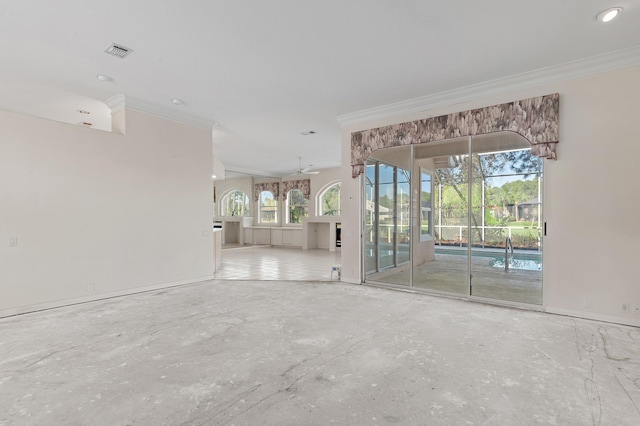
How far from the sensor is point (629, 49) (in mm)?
3453

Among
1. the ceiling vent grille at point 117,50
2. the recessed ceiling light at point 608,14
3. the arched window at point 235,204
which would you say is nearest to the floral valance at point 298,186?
the arched window at point 235,204

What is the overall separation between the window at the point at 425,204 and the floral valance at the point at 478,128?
637 millimetres

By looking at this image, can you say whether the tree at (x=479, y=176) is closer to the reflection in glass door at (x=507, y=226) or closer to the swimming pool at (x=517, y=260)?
the reflection in glass door at (x=507, y=226)

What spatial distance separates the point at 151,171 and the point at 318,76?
3.19 m

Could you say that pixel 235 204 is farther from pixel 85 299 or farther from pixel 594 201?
pixel 594 201

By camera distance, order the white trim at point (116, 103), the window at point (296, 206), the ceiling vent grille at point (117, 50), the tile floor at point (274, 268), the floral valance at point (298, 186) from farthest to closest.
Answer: the window at point (296, 206), the floral valance at point (298, 186), the tile floor at point (274, 268), the white trim at point (116, 103), the ceiling vent grille at point (117, 50)

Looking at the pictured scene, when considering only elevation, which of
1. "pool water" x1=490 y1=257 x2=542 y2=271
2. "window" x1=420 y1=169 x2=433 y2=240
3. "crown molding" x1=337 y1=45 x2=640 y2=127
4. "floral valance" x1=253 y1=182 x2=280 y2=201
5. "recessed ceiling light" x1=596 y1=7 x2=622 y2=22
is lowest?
"pool water" x1=490 y1=257 x2=542 y2=271

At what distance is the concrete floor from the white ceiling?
3.04 metres

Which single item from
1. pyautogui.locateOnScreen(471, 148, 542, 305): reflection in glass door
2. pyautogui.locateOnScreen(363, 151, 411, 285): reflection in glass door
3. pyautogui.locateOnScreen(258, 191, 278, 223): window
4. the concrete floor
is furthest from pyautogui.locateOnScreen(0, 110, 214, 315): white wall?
pyautogui.locateOnScreen(258, 191, 278, 223): window

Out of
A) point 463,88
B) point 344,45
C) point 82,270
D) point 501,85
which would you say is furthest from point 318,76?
point 82,270

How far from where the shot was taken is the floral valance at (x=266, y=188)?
13.4 m

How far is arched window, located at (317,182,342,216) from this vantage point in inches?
474

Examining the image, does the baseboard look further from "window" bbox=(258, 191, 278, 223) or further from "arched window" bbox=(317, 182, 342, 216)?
"window" bbox=(258, 191, 278, 223)

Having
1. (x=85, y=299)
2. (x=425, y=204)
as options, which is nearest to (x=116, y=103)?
→ (x=85, y=299)
